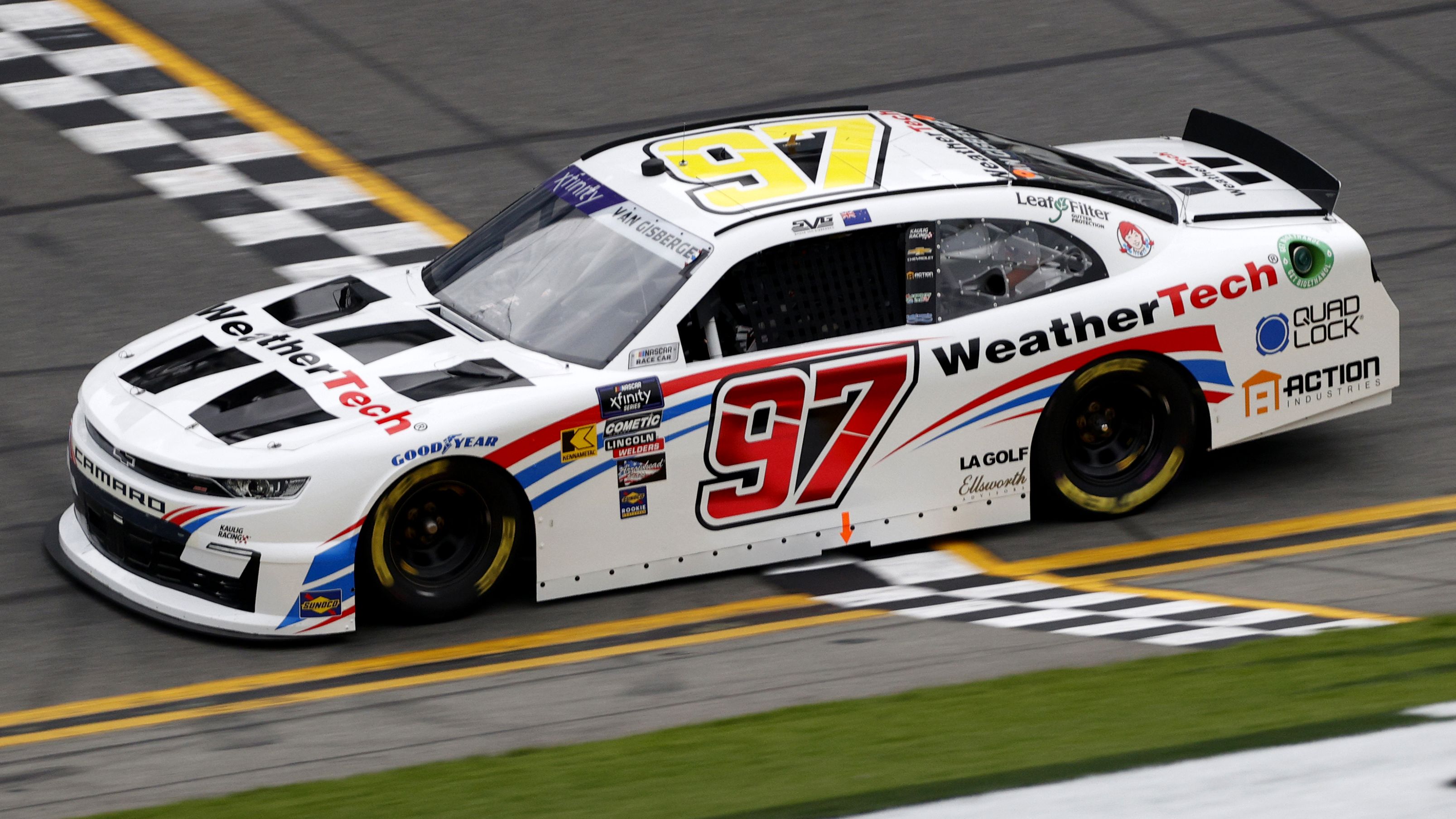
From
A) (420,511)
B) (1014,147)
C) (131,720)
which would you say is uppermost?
(1014,147)

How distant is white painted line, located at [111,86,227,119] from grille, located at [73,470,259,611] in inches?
223

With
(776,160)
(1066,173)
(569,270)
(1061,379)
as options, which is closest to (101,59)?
(569,270)

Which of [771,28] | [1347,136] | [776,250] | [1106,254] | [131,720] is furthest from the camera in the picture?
[771,28]

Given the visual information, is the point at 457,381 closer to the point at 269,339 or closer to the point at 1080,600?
the point at 269,339

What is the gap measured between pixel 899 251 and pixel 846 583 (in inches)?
52.2

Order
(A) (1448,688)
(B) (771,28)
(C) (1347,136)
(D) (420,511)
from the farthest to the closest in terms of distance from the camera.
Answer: (B) (771,28), (C) (1347,136), (D) (420,511), (A) (1448,688)

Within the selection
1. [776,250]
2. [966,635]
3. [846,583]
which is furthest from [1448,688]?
[776,250]

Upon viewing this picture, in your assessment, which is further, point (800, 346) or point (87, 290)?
point (87, 290)

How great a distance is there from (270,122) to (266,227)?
1.55 m

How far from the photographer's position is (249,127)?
39.7ft

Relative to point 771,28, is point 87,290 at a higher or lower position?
lower

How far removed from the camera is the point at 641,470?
7.01 meters

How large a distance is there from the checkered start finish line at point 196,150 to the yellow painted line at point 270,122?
0.19ft

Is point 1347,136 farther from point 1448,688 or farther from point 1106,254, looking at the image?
point 1448,688
